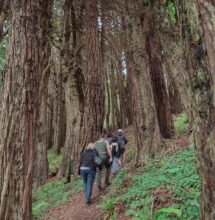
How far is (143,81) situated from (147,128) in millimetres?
1475

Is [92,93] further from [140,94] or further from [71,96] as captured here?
[140,94]

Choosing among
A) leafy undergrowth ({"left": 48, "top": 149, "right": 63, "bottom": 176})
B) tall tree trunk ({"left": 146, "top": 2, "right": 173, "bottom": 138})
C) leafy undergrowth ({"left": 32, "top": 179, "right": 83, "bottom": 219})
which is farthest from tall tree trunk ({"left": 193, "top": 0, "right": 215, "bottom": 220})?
leafy undergrowth ({"left": 48, "top": 149, "right": 63, "bottom": 176})

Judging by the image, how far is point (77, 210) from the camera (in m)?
7.34

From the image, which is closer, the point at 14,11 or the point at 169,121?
the point at 14,11

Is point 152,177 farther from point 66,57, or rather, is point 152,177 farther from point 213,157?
point 66,57

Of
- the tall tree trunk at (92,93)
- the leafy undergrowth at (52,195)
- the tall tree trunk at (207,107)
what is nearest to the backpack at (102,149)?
the tall tree trunk at (92,93)

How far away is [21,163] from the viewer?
13.1 feet

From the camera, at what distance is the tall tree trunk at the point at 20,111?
391cm

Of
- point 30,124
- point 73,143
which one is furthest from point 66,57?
point 30,124

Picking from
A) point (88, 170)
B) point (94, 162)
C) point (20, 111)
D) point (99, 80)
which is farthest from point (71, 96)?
point (20, 111)

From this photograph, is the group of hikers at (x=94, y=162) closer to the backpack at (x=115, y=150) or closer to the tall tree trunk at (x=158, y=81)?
the backpack at (x=115, y=150)

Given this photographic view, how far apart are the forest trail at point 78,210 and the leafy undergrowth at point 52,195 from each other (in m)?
0.31

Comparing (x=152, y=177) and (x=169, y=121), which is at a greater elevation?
(x=169, y=121)

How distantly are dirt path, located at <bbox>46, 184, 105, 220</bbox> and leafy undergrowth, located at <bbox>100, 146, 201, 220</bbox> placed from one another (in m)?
0.69
